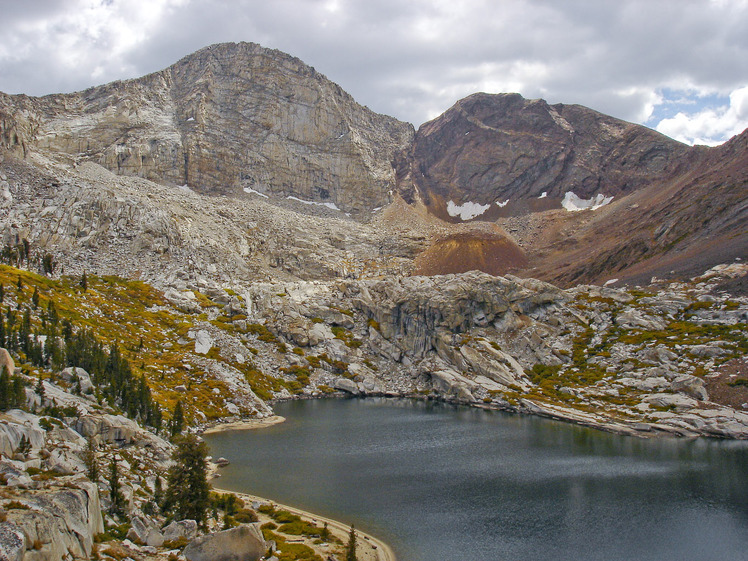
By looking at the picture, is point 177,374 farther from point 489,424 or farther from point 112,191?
point 112,191

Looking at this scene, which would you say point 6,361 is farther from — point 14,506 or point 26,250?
point 26,250

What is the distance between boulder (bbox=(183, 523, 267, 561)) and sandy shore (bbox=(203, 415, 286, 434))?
45.1m

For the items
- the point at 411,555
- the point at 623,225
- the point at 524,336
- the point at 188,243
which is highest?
the point at 623,225

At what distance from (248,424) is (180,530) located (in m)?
47.6

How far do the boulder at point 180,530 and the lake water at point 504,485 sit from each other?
14475mm

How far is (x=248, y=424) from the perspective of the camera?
85938 millimetres

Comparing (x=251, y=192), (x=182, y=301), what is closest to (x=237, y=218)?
(x=251, y=192)

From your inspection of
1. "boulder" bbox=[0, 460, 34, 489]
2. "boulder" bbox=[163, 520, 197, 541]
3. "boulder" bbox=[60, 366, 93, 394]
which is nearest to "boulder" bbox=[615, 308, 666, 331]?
"boulder" bbox=[163, 520, 197, 541]

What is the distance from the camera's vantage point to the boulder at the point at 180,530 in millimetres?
38166

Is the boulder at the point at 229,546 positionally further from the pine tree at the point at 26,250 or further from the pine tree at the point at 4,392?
the pine tree at the point at 26,250

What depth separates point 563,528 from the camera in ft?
158

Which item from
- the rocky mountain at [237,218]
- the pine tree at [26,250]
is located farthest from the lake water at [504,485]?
the rocky mountain at [237,218]

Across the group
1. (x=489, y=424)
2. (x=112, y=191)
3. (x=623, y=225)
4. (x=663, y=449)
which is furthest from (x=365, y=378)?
(x=623, y=225)

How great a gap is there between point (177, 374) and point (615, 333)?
276ft
